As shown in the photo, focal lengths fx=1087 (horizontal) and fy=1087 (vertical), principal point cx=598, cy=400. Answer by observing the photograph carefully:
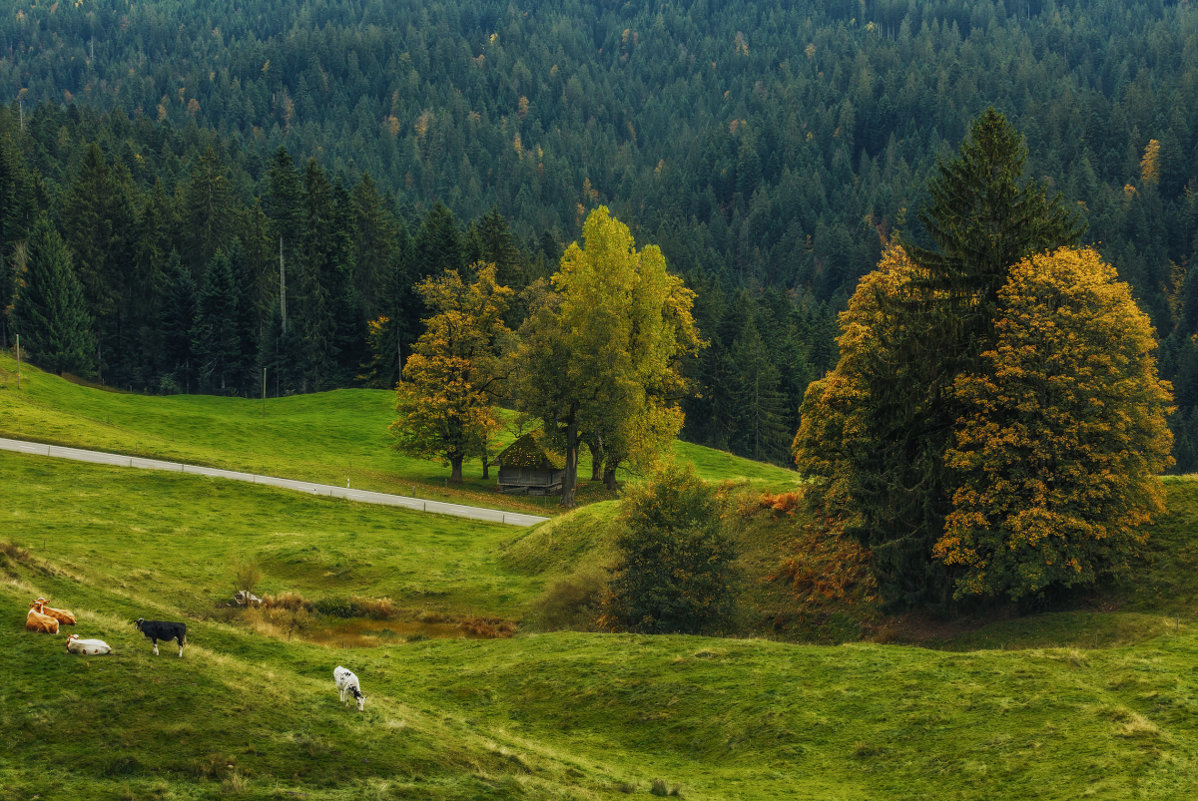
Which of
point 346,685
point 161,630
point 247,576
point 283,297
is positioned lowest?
point 346,685

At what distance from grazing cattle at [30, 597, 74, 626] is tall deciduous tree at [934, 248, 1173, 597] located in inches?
1123

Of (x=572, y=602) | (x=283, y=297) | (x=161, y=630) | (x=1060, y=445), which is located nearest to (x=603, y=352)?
(x=572, y=602)

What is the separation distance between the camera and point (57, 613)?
25.7 m

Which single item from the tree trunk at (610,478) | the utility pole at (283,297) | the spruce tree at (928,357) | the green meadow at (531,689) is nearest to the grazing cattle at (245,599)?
the green meadow at (531,689)

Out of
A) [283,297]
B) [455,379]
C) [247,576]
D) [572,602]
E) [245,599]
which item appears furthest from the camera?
[283,297]

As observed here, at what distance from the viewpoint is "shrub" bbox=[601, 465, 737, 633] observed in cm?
4169

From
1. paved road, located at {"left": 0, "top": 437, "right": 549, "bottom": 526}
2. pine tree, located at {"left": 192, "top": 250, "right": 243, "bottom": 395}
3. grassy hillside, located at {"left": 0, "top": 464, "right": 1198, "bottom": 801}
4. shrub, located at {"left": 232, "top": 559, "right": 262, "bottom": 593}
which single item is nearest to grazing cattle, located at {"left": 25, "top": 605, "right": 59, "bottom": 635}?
grassy hillside, located at {"left": 0, "top": 464, "right": 1198, "bottom": 801}

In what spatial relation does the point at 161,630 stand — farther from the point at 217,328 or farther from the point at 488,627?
the point at 217,328

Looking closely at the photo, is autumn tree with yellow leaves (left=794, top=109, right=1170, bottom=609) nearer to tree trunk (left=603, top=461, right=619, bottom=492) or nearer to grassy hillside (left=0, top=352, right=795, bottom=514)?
grassy hillside (left=0, top=352, right=795, bottom=514)

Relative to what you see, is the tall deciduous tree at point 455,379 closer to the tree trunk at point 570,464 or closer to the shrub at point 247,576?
the tree trunk at point 570,464

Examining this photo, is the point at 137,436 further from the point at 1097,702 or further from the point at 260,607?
the point at 1097,702

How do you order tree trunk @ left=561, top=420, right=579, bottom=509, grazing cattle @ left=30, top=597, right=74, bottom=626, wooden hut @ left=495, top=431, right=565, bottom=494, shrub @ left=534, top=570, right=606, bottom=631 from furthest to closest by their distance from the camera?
1. wooden hut @ left=495, top=431, right=565, bottom=494
2. tree trunk @ left=561, top=420, right=579, bottom=509
3. shrub @ left=534, top=570, right=606, bottom=631
4. grazing cattle @ left=30, top=597, right=74, bottom=626

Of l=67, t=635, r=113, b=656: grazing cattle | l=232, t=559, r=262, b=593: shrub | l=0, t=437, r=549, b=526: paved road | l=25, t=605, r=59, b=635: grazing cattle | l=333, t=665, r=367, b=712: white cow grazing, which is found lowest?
l=333, t=665, r=367, b=712: white cow grazing

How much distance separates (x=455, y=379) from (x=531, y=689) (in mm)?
53718
